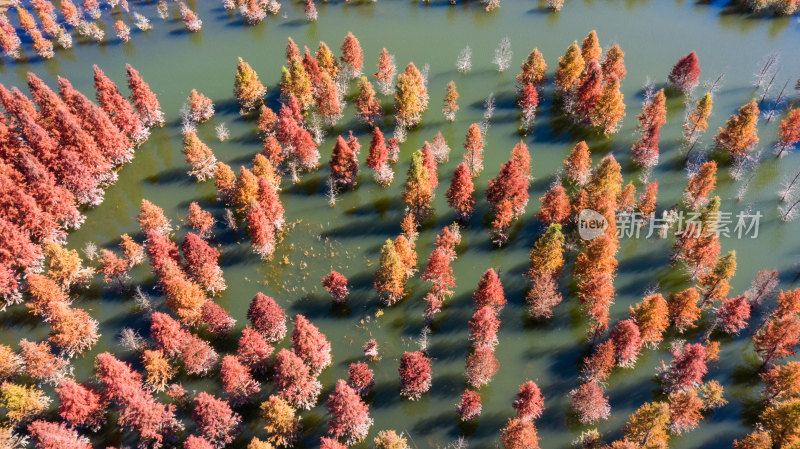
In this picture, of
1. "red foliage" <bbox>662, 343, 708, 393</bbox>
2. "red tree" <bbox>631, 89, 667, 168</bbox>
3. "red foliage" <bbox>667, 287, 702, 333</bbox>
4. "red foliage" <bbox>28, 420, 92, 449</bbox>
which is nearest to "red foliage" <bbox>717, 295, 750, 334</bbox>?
"red foliage" <bbox>667, 287, 702, 333</bbox>

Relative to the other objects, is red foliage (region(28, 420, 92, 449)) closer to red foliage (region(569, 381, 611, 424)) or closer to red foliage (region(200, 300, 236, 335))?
red foliage (region(200, 300, 236, 335))

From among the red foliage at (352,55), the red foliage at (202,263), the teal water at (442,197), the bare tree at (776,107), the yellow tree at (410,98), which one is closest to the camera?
the teal water at (442,197)

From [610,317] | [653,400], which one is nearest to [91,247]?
[610,317]

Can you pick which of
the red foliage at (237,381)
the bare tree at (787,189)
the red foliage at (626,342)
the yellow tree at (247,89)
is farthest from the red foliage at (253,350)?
the bare tree at (787,189)

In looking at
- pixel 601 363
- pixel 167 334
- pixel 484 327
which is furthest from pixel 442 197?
pixel 167 334

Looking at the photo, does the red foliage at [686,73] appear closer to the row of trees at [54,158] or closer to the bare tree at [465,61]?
the bare tree at [465,61]

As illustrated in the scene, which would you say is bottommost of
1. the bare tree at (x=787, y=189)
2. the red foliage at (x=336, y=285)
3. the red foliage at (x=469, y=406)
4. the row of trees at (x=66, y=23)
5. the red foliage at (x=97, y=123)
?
the red foliage at (x=469, y=406)
